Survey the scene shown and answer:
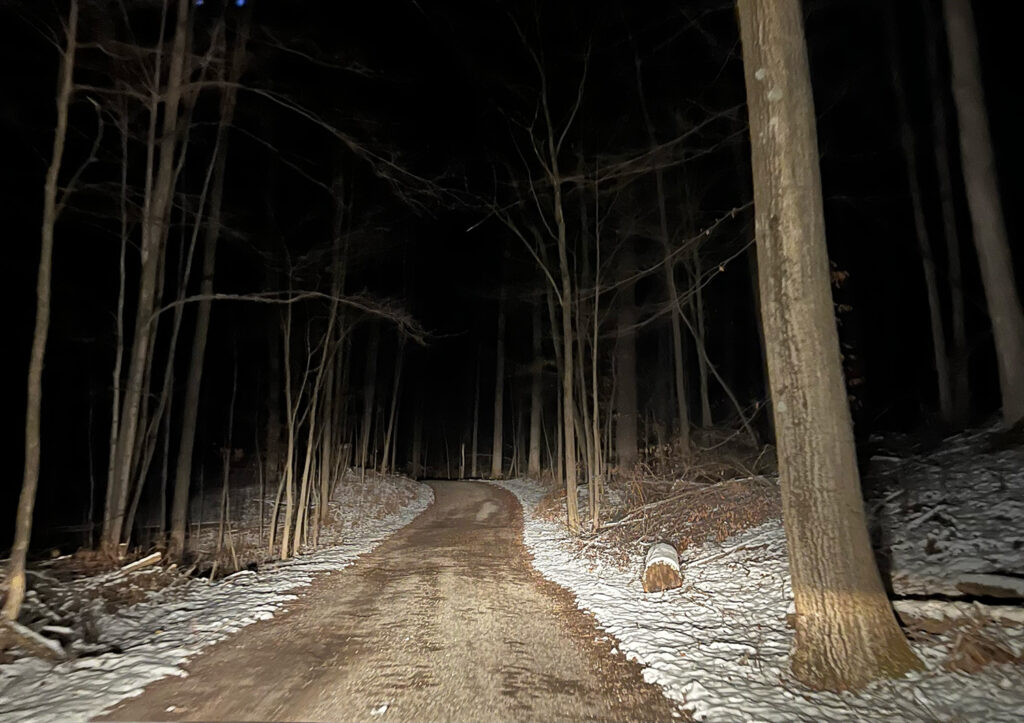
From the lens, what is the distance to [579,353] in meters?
14.1

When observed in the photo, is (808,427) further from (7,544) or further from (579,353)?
(7,544)

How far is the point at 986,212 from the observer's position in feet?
32.9

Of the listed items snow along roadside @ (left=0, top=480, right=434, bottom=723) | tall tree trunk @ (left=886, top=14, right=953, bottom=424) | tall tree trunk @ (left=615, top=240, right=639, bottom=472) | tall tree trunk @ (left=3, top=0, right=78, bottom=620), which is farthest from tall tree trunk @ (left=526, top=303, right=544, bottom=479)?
tall tree trunk @ (left=3, top=0, right=78, bottom=620)

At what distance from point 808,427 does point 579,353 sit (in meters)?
9.44

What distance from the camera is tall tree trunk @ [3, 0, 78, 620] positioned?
5.88 meters

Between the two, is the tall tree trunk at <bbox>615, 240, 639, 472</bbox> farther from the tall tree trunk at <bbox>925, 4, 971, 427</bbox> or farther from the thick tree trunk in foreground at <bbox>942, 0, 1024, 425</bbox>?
the thick tree trunk in foreground at <bbox>942, 0, 1024, 425</bbox>

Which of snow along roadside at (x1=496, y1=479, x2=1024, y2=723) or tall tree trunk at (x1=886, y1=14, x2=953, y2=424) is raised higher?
tall tree trunk at (x1=886, y1=14, x2=953, y2=424)

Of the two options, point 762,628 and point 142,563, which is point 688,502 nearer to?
point 762,628

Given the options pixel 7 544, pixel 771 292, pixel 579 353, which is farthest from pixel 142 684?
pixel 7 544

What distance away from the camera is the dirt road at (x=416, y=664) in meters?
4.36

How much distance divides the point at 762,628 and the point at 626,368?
42.3 feet

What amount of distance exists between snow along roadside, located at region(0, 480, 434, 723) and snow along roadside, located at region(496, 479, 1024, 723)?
13.5 ft

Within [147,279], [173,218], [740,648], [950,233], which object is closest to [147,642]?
[740,648]

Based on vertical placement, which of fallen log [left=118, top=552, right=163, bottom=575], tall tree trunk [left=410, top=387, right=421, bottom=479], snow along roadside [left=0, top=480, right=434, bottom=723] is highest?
tall tree trunk [left=410, top=387, right=421, bottom=479]
